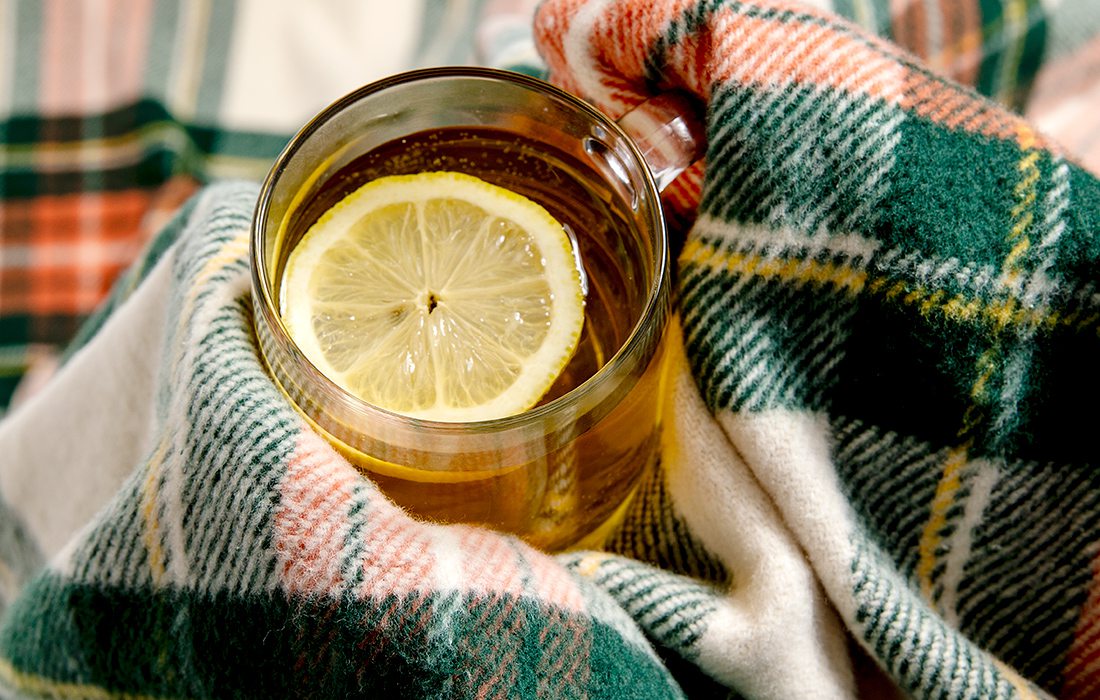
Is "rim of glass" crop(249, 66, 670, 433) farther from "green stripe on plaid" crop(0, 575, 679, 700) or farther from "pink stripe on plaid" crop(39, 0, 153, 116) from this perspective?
"pink stripe on plaid" crop(39, 0, 153, 116)

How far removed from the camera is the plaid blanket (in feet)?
1.27

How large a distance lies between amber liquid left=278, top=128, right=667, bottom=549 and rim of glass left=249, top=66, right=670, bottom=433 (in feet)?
0.05

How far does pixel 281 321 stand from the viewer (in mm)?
368

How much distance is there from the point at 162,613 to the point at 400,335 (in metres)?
0.14

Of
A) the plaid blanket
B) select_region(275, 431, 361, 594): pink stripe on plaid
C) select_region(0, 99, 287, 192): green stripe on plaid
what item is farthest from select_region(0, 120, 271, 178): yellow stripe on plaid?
select_region(275, 431, 361, 594): pink stripe on plaid

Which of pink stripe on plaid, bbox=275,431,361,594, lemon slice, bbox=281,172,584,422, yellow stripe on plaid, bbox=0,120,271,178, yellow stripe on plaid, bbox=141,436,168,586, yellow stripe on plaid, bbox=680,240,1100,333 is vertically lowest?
yellow stripe on plaid, bbox=0,120,271,178

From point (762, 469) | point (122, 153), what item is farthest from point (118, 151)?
point (762, 469)

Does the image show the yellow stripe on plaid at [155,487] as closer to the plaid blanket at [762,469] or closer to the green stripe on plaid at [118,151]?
the plaid blanket at [762,469]

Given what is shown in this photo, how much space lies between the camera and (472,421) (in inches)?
14.6

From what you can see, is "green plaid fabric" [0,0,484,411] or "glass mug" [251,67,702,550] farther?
"green plaid fabric" [0,0,484,411]

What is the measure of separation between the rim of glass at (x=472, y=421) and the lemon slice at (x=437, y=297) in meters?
0.02

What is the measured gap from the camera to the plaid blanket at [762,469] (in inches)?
15.3

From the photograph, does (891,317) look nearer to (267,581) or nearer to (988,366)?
(988,366)

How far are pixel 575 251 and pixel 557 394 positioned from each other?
62 millimetres
